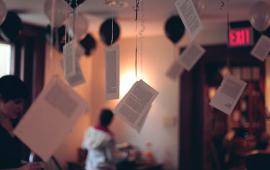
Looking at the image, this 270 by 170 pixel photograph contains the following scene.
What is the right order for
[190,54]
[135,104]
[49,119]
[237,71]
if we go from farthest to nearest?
1. [237,71]
2. [190,54]
3. [135,104]
4. [49,119]

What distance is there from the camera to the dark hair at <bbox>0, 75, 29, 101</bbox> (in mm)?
2164

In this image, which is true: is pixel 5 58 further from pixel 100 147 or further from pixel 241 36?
pixel 241 36

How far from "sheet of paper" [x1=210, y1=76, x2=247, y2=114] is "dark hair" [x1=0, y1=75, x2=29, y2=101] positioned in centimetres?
101

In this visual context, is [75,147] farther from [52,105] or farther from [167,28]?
[52,105]

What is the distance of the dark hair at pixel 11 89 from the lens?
216cm

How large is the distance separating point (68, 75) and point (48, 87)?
1.03 feet

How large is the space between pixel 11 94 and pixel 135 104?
733 millimetres

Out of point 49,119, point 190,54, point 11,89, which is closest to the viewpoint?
point 49,119

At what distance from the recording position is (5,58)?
4.37 meters

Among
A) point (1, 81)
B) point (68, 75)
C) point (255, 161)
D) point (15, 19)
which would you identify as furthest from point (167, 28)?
point (68, 75)

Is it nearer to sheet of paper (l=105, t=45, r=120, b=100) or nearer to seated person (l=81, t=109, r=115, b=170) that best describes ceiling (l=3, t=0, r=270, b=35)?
seated person (l=81, t=109, r=115, b=170)

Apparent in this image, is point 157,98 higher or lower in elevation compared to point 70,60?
lower

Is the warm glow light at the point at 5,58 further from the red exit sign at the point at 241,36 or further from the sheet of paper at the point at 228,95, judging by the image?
the sheet of paper at the point at 228,95

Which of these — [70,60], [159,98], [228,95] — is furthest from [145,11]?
[70,60]
